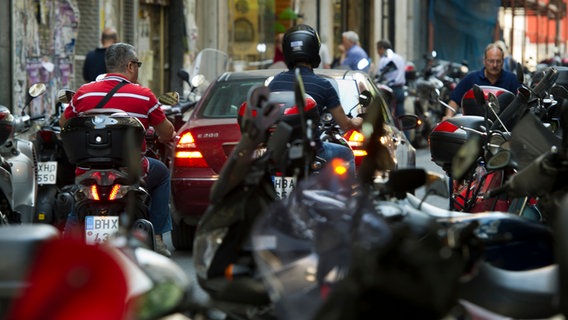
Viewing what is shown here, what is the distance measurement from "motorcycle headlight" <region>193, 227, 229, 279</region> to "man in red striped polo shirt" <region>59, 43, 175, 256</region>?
13.7ft

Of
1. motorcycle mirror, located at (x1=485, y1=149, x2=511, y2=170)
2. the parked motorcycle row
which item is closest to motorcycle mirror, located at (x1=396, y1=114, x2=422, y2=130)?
the parked motorcycle row

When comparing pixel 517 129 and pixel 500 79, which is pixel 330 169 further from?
pixel 500 79

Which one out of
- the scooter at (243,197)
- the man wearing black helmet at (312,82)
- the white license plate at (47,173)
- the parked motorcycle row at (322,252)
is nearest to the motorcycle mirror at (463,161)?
the parked motorcycle row at (322,252)

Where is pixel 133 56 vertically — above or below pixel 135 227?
above

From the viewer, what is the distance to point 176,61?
2738 centimetres

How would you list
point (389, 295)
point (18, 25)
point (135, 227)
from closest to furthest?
point (389, 295) < point (135, 227) < point (18, 25)

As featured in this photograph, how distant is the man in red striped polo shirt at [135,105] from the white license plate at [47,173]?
2035 millimetres

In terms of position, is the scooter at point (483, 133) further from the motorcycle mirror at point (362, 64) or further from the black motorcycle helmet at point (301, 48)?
the motorcycle mirror at point (362, 64)

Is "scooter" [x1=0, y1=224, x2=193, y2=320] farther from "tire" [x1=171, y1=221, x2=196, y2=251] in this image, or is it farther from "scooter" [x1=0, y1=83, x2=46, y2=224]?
"tire" [x1=171, y1=221, x2=196, y2=251]

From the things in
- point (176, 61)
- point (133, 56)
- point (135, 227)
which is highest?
point (133, 56)

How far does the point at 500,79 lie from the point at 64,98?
14.6ft

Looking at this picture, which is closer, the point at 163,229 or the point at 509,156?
the point at 509,156

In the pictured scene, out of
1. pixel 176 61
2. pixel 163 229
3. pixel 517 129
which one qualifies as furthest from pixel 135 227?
pixel 176 61

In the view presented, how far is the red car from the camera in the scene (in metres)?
11.2
